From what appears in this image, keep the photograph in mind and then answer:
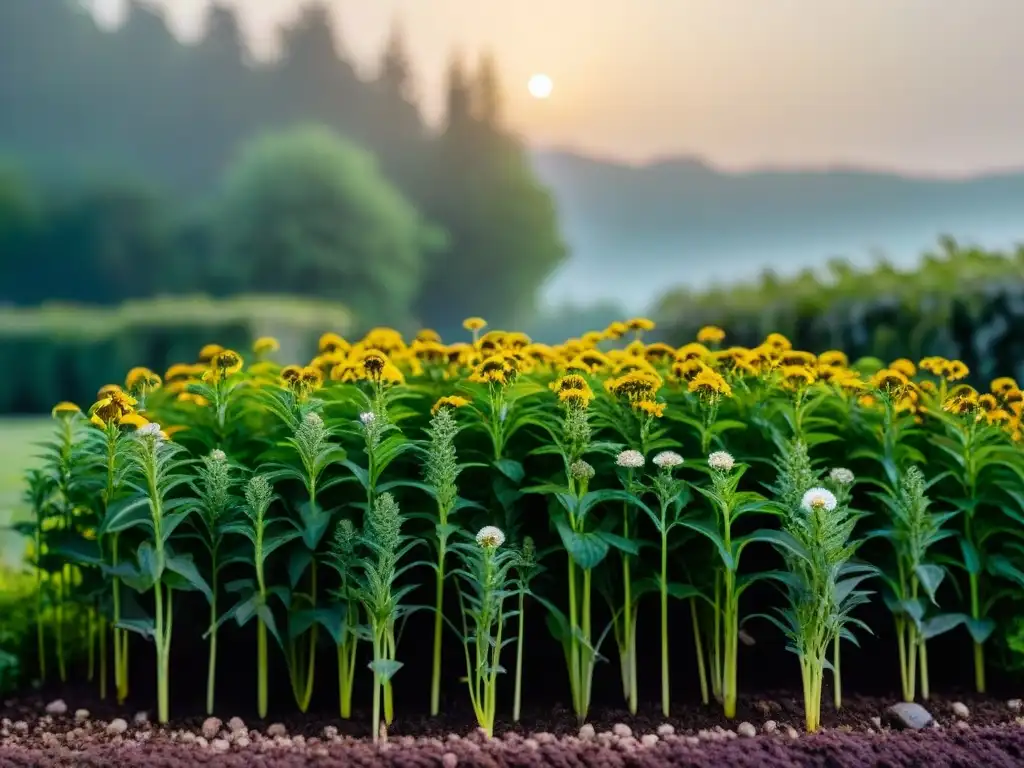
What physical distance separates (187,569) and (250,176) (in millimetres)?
16911

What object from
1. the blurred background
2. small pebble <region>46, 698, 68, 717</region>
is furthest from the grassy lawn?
small pebble <region>46, 698, 68, 717</region>

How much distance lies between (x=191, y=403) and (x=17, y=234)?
17.2 meters

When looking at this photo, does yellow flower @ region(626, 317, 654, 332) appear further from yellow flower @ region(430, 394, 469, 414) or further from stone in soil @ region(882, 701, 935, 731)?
stone in soil @ region(882, 701, 935, 731)

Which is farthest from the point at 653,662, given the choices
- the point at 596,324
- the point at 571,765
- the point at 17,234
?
the point at 17,234

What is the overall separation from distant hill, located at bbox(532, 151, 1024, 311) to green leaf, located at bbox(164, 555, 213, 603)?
997 centimetres

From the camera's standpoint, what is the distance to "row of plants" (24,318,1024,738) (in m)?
1.46

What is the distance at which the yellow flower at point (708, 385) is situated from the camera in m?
1.50

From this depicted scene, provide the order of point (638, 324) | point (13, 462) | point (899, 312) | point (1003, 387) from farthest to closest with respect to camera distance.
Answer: point (13, 462), point (899, 312), point (638, 324), point (1003, 387)

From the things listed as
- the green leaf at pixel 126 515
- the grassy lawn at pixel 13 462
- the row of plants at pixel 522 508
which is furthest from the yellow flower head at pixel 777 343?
the grassy lawn at pixel 13 462

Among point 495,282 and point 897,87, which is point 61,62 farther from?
point 897,87

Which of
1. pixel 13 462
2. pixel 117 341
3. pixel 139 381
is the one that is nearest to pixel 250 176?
pixel 117 341

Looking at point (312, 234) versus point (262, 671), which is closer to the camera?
point (262, 671)

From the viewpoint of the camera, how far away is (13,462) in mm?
6332

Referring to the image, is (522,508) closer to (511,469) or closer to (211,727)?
(511,469)
